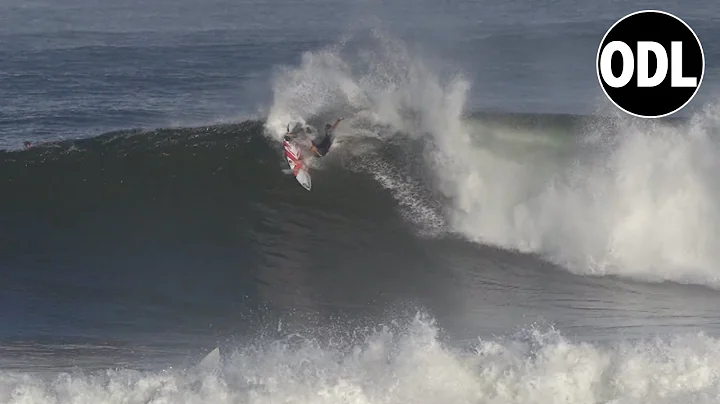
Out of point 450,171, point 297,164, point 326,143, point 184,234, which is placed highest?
point 326,143

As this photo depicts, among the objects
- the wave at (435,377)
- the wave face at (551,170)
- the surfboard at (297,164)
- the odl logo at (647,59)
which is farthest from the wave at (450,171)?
the wave at (435,377)

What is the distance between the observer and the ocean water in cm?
1145

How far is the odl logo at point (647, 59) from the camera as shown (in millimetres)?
14578

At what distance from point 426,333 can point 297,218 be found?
19.3ft

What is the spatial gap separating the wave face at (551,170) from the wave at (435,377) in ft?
16.0

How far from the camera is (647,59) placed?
566 inches

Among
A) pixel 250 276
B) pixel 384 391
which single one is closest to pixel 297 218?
pixel 250 276

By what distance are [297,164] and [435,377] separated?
25.8 feet

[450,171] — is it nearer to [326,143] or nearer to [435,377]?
[326,143]

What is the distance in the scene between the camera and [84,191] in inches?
Answer: 731

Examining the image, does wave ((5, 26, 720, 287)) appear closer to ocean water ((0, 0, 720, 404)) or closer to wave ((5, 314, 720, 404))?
ocean water ((0, 0, 720, 404))

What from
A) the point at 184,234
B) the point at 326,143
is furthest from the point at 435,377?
the point at 326,143

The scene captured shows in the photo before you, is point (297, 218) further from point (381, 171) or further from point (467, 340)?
point (467, 340)

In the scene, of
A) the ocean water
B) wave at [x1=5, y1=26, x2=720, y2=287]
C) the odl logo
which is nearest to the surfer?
wave at [x1=5, y1=26, x2=720, y2=287]
